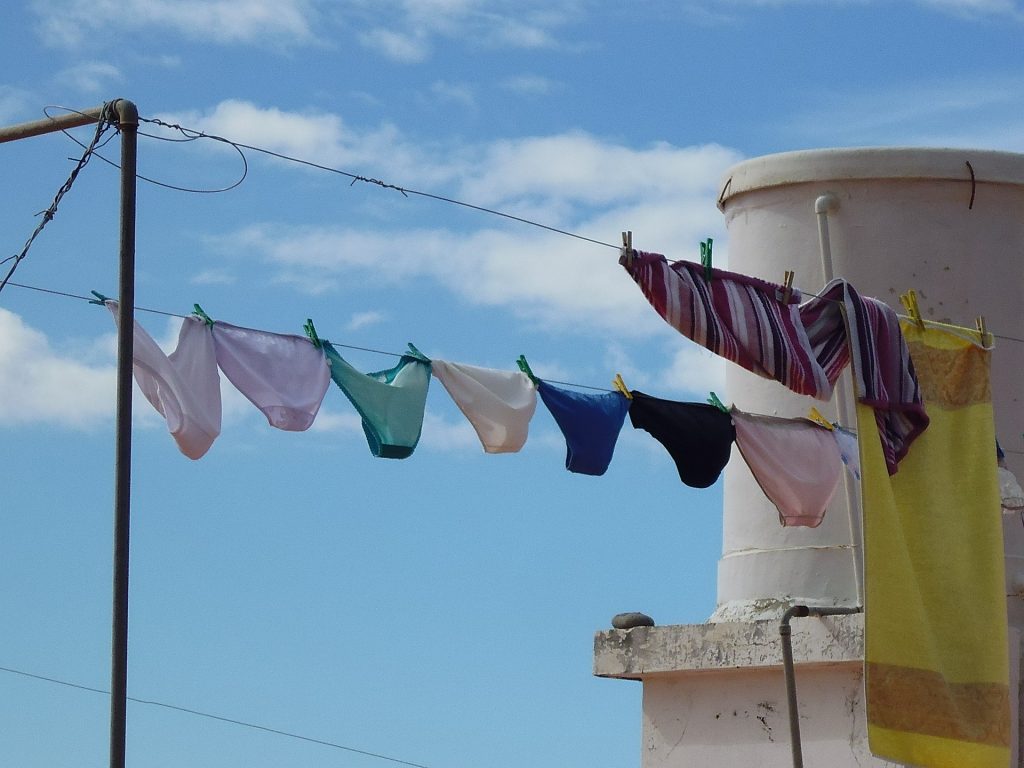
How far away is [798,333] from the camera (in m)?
9.92

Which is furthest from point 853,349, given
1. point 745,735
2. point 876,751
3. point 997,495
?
point 745,735

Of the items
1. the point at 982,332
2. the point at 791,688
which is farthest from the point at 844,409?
the point at 791,688

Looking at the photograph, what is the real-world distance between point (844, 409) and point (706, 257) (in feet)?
8.32

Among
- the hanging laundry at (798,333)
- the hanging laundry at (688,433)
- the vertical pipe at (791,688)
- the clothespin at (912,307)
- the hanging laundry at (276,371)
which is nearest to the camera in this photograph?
the hanging laundry at (276,371)

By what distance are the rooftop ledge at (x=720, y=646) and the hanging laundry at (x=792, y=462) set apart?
626 mm

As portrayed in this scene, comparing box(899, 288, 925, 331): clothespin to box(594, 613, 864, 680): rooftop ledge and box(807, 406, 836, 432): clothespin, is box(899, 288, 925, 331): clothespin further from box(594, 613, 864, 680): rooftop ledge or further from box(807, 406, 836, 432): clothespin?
box(594, 613, 864, 680): rooftop ledge

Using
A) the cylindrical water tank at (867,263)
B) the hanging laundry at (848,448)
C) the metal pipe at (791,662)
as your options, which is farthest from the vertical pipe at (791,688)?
the hanging laundry at (848,448)

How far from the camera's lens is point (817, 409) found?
11875mm

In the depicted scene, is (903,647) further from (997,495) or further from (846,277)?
(846,277)

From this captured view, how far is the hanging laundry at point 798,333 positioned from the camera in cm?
947

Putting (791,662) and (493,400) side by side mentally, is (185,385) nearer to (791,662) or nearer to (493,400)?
(493,400)

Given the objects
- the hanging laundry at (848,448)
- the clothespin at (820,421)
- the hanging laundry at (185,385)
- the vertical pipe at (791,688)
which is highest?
the clothespin at (820,421)

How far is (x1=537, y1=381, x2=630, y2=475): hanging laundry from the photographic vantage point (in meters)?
10.1

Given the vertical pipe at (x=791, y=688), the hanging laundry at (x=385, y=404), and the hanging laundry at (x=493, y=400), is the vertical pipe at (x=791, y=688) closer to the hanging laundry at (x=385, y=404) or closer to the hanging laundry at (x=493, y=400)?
the hanging laundry at (x=493, y=400)
